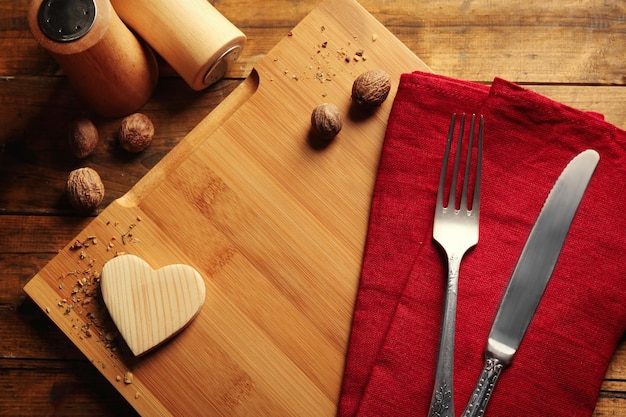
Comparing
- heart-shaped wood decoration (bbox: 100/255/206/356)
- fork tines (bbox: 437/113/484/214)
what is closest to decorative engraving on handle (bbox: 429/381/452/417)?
fork tines (bbox: 437/113/484/214)

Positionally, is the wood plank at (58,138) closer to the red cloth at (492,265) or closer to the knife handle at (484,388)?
the red cloth at (492,265)

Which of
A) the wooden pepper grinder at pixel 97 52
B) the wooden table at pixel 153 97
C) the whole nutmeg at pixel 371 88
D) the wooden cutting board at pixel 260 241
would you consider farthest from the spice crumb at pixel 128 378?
the whole nutmeg at pixel 371 88

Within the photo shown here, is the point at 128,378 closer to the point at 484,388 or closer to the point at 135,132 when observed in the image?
Answer: the point at 135,132

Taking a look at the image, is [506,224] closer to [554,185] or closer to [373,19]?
[554,185]

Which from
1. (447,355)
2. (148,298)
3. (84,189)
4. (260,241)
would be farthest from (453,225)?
(84,189)

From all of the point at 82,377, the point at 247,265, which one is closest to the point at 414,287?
the point at 247,265

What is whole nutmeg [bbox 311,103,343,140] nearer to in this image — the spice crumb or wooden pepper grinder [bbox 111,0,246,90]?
wooden pepper grinder [bbox 111,0,246,90]
